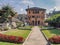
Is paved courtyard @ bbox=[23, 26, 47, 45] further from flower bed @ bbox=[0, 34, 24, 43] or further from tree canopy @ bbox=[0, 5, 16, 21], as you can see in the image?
tree canopy @ bbox=[0, 5, 16, 21]

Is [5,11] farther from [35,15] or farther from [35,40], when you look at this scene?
[35,15]

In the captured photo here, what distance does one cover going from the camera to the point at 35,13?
109 metres

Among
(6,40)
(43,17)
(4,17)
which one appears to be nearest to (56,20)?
(4,17)

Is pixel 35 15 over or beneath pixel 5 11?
beneath

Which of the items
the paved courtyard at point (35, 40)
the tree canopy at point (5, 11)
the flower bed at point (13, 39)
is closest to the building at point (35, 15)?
the tree canopy at point (5, 11)

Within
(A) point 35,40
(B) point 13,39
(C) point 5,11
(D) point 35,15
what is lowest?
(D) point 35,15

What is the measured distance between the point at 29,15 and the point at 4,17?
48.7 metres

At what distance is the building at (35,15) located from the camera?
4267 inches

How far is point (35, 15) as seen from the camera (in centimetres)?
10938

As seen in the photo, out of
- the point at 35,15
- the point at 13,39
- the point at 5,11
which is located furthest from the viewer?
the point at 35,15

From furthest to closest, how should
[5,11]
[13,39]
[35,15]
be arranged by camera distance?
[35,15]
[5,11]
[13,39]

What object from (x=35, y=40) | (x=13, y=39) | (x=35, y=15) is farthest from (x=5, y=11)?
(x=35, y=15)

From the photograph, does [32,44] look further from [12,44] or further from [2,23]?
[2,23]

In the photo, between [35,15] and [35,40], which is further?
[35,15]
